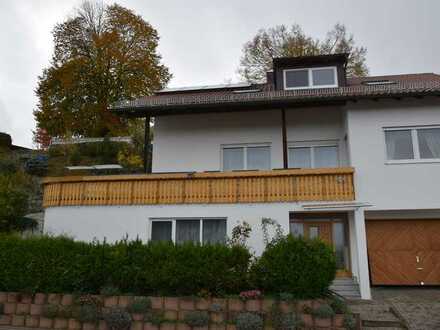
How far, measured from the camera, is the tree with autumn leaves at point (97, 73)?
27.7 meters

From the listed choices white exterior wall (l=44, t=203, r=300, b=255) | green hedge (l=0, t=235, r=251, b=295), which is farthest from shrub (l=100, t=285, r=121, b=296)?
white exterior wall (l=44, t=203, r=300, b=255)

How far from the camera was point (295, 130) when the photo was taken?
14.5 meters

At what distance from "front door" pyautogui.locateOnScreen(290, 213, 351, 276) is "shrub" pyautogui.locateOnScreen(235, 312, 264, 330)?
4.99m

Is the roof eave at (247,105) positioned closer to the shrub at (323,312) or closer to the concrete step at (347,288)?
the concrete step at (347,288)

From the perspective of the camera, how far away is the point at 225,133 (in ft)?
48.3

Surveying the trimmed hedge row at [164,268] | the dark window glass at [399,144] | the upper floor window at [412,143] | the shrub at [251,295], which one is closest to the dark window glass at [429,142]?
the upper floor window at [412,143]

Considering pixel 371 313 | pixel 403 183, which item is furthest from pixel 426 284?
pixel 371 313

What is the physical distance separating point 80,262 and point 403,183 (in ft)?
31.0

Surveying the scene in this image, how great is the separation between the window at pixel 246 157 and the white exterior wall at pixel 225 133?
259 mm

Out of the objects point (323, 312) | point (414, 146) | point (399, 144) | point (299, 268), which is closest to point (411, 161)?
point (414, 146)

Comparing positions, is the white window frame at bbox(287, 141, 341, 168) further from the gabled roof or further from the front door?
the front door

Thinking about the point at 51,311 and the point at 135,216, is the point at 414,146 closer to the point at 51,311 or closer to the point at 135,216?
the point at 135,216

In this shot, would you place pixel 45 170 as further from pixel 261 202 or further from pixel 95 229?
pixel 261 202

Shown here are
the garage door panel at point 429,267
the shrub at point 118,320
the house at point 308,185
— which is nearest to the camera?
the shrub at point 118,320
